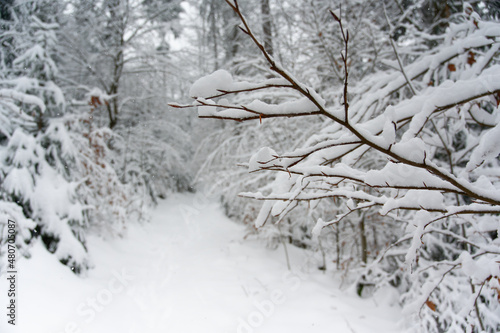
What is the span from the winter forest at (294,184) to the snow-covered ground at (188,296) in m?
0.03

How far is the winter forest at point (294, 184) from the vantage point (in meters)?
0.95

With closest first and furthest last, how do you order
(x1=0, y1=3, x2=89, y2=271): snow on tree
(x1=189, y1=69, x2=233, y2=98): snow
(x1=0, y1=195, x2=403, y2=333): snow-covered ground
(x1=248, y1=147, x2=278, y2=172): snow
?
(x1=189, y1=69, x2=233, y2=98): snow
(x1=248, y1=147, x2=278, y2=172): snow
(x1=0, y1=195, x2=403, y2=333): snow-covered ground
(x1=0, y1=3, x2=89, y2=271): snow on tree

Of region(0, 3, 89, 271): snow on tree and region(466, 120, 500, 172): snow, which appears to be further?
region(0, 3, 89, 271): snow on tree

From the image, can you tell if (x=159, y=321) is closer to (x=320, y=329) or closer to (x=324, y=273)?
(x=320, y=329)

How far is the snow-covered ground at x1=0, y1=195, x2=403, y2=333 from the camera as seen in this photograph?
2967 mm

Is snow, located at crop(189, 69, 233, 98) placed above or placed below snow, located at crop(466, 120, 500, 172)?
above

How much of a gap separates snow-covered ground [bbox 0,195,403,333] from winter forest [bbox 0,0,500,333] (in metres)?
0.03

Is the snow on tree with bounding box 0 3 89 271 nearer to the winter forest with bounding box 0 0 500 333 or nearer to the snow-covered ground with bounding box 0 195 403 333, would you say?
the winter forest with bounding box 0 0 500 333

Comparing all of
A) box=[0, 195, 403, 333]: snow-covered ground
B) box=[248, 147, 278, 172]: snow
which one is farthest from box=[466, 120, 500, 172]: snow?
box=[0, 195, 403, 333]: snow-covered ground

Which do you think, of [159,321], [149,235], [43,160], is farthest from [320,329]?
[149,235]

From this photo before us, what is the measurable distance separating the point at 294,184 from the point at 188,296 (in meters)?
3.18

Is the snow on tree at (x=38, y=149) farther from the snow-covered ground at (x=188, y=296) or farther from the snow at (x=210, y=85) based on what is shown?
the snow at (x=210, y=85)

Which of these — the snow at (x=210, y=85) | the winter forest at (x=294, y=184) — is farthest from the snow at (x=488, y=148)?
the snow at (x=210, y=85)

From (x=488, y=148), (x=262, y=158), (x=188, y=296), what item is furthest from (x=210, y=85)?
(x=188, y=296)
